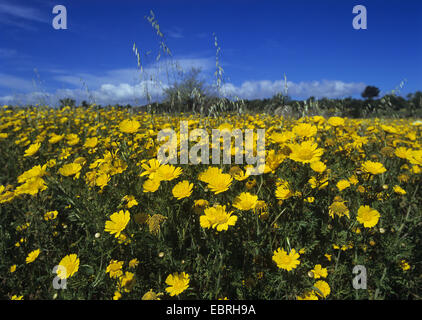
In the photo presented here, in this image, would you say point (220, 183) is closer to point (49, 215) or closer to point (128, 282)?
point (128, 282)

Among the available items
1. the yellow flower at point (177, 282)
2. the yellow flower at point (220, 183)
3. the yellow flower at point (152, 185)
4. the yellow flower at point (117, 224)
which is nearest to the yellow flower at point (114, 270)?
the yellow flower at point (117, 224)

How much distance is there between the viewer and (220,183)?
143 centimetres

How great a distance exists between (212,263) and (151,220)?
1.38 ft

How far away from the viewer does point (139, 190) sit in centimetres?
188

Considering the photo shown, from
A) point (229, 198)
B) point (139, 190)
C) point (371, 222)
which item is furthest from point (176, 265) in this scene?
point (371, 222)

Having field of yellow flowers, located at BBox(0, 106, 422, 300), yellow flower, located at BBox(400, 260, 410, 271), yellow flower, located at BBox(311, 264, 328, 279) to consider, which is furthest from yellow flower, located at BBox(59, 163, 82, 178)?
yellow flower, located at BBox(400, 260, 410, 271)

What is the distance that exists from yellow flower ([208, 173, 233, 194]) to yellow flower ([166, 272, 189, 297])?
1.65 feet

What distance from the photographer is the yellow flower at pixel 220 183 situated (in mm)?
1402

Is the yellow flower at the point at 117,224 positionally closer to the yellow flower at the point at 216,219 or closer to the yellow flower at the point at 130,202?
the yellow flower at the point at 130,202

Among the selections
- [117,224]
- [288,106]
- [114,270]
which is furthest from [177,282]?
[288,106]

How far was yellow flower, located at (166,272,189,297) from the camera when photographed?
1.24 metres

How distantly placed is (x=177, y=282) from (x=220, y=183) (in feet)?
1.95

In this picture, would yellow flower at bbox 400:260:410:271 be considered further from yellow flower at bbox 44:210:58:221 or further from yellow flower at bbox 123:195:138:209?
yellow flower at bbox 44:210:58:221
